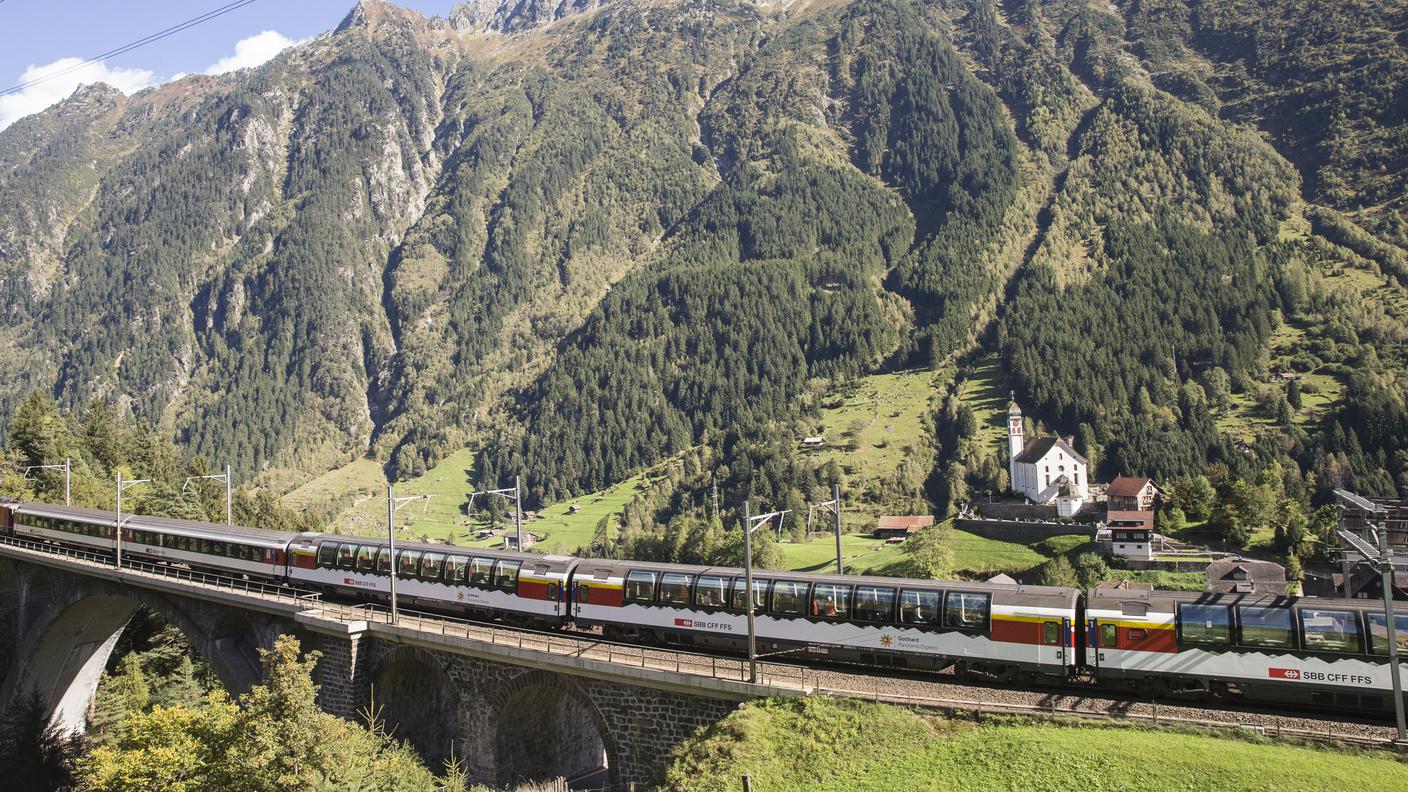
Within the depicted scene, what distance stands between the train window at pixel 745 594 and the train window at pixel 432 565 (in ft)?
50.4

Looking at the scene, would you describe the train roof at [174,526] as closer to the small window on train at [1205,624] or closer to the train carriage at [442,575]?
the train carriage at [442,575]

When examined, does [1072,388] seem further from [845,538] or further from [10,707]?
[10,707]

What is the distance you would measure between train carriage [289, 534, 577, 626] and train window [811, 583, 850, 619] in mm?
11077

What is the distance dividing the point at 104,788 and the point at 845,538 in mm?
94055

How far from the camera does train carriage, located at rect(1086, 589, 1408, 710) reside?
2505 centimetres

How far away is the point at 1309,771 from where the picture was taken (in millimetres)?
21188

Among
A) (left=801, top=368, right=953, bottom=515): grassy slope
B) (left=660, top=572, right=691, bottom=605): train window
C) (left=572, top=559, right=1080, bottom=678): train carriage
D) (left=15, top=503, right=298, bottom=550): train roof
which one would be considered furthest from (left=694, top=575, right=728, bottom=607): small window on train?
(left=801, top=368, right=953, bottom=515): grassy slope

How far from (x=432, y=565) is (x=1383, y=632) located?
34.9 metres

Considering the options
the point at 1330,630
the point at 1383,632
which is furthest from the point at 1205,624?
the point at 1383,632

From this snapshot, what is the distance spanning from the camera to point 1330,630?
25.4m

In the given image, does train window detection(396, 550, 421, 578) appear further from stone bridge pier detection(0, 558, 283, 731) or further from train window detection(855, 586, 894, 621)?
train window detection(855, 586, 894, 621)

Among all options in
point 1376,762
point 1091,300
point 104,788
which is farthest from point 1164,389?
point 104,788

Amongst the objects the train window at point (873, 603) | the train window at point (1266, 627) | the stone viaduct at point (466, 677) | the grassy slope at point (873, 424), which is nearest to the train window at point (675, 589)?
the stone viaduct at point (466, 677)

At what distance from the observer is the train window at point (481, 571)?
132 feet
